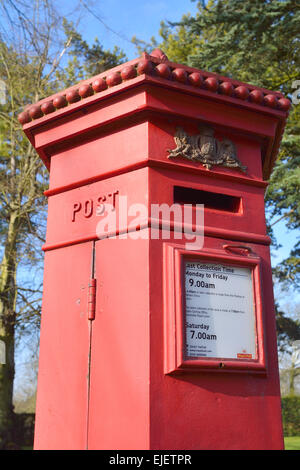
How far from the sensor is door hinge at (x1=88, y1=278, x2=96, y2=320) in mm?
1944

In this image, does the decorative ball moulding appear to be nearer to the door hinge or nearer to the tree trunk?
the door hinge

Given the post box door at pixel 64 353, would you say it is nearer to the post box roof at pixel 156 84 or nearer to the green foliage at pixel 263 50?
the post box roof at pixel 156 84

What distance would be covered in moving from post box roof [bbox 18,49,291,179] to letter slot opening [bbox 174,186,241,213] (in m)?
0.43

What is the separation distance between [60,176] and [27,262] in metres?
8.49

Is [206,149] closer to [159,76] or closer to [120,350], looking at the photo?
[159,76]

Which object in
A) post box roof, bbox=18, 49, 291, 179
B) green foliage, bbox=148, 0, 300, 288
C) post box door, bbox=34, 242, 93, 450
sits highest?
green foliage, bbox=148, 0, 300, 288

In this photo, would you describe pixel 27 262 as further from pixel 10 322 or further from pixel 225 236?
pixel 225 236

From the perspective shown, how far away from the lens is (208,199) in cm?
242

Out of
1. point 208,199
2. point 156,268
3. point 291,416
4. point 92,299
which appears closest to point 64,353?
point 92,299

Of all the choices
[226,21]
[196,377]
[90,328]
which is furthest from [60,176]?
[226,21]

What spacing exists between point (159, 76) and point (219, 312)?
3.39ft

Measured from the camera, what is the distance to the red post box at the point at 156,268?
5.86 ft

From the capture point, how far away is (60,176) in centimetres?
230

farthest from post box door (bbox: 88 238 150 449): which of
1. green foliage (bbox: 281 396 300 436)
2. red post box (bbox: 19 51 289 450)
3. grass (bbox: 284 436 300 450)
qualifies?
green foliage (bbox: 281 396 300 436)
